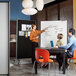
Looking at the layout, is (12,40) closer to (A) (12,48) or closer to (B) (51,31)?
(A) (12,48)

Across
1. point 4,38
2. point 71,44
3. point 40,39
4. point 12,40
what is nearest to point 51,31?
point 40,39

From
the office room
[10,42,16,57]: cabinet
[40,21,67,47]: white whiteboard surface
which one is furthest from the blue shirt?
[10,42,16,57]: cabinet

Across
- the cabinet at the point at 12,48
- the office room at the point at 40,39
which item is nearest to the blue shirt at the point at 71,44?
the office room at the point at 40,39

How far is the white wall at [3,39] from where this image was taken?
448cm

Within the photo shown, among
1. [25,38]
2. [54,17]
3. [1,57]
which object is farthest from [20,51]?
[1,57]

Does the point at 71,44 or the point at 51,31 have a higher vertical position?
the point at 51,31

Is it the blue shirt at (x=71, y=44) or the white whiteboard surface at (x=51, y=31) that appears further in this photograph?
the white whiteboard surface at (x=51, y=31)

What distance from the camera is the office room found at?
450 cm

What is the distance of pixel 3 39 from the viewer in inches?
178

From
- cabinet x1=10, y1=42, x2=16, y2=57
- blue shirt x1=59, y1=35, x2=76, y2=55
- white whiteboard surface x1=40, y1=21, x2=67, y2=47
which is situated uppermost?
white whiteboard surface x1=40, y1=21, x2=67, y2=47

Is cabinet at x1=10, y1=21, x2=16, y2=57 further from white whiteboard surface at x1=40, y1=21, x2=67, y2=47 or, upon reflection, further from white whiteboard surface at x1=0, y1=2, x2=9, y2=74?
white whiteboard surface at x1=0, y1=2, x2=9, y2=74

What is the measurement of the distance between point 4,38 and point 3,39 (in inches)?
1.5

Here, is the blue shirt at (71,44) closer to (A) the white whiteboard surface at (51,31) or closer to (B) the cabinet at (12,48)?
(A) the white whiteboard surface at (51,31)

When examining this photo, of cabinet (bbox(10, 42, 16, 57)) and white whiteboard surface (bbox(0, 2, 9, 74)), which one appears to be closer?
white whiteboard surface (bbox(0, 2, 9, 74))
